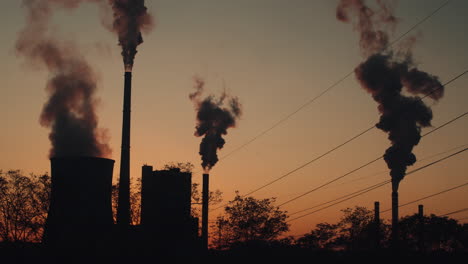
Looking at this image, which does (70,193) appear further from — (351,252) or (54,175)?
(351,252)

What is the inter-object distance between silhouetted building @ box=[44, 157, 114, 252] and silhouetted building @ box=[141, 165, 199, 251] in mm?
8029

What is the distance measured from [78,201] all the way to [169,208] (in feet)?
39.1

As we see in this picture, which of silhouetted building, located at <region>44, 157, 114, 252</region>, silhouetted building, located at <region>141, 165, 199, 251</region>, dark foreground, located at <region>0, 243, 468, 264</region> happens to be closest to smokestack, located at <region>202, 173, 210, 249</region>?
silhouetted building, located at <region>141, 165, 199, 251</region>

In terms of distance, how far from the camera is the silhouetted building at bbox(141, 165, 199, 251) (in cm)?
4375

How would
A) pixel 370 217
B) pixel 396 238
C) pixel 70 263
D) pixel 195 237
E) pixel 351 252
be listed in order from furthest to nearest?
1. pixel 370 217
2. pixel 195 237
3. pixel 70 263
4. pixel 396 238
5. pixel 351 252

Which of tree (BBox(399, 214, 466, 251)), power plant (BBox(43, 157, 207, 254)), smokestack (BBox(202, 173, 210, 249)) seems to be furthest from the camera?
tree (BBox(399, 214, 466, 251))

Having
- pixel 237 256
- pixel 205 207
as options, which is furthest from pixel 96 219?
pixel 205 207

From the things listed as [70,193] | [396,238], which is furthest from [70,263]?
[396,238]

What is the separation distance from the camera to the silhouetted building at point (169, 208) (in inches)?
1723

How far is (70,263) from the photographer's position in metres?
35.5

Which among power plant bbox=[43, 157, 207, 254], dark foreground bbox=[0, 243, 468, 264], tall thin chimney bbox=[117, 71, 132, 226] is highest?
tall thin chimney bbox=[117, 71, 132, 226]

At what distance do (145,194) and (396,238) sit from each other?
20258 millimetres

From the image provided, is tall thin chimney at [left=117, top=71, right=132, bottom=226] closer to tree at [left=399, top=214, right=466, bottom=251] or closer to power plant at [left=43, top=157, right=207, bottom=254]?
power plant at [left=43, top=157, right=207, bottom=254]

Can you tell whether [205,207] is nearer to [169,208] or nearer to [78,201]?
[169,208]
